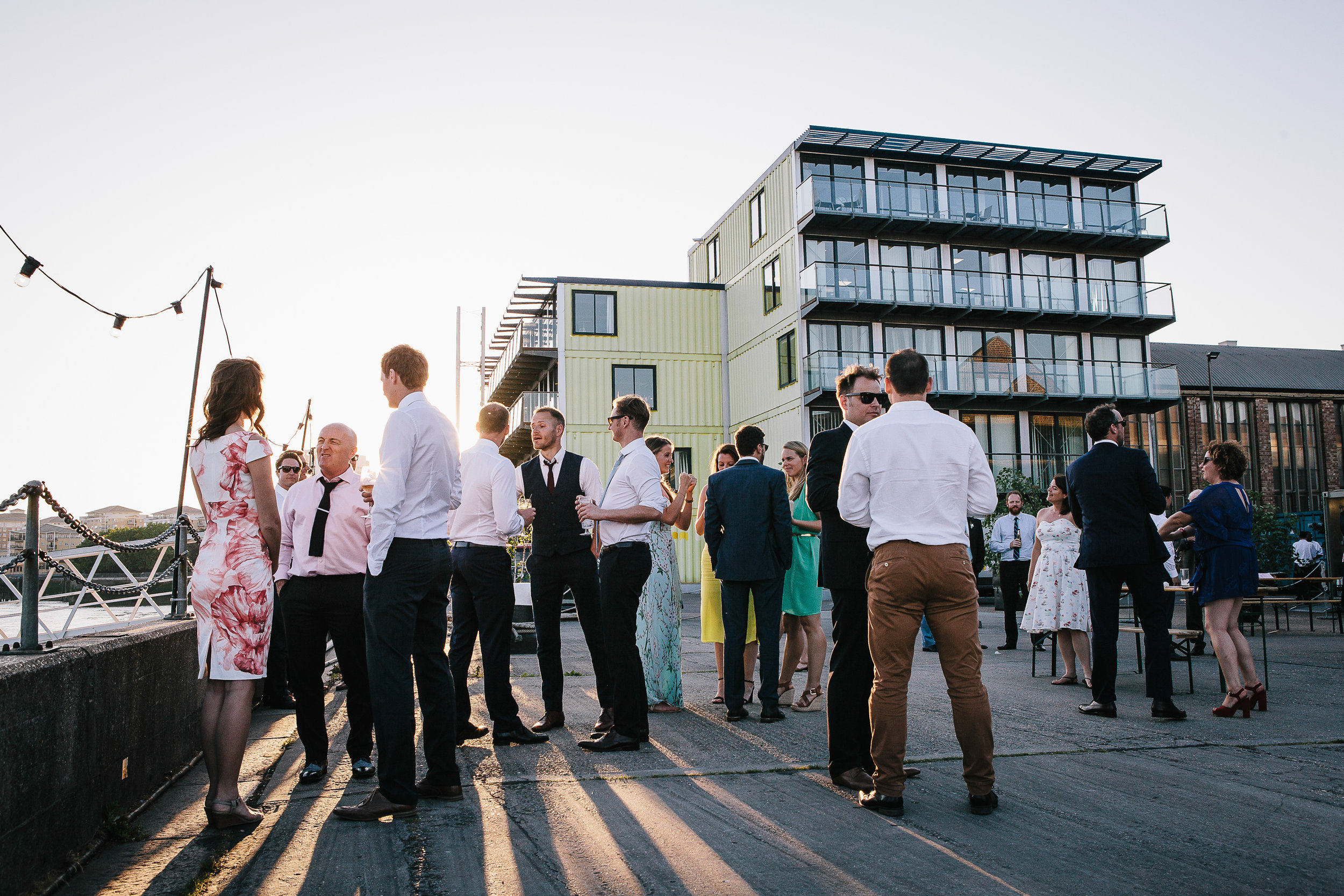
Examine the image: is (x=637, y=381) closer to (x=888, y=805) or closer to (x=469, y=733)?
(x=469, y=733)

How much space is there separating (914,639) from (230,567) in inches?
113

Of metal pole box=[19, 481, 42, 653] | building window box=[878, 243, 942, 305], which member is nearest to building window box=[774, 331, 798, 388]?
building window box=[878, 243, 942, 305]

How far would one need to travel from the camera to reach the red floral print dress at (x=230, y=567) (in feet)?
12.7

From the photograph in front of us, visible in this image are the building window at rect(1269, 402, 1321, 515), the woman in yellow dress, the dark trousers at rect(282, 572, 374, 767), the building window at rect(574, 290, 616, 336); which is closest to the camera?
the dark trousers at rect(282, 572, 374, 767)

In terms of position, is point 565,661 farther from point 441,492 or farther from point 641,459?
point 441,492

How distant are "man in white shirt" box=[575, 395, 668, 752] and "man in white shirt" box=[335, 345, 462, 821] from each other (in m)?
1.17

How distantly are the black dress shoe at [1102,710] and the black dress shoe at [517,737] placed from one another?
357 centimetres

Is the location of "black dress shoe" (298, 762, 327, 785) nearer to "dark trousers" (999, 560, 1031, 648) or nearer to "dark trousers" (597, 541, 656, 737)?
"dark trousers" (597, 541, 656, 737)

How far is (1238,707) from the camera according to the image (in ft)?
20.2

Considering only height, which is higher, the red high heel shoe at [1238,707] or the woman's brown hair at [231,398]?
the woman's brown hair at [231,398]

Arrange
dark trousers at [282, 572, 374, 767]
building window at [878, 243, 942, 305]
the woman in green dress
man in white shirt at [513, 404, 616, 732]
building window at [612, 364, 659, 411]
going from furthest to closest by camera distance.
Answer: building window at [612, 364, 659, 411] → building window at [878, 243, 942, 305] → the woman in green dress → man in white shirt at [513, 404, 616, 732] → dark trousers at [282, 572, 374, 767]

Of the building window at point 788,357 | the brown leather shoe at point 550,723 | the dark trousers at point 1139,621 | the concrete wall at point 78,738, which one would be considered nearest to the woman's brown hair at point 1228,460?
the dark trousers at point 1139,621

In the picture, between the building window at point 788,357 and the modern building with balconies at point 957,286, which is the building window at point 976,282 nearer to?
the modern building with balconies at point 957,286

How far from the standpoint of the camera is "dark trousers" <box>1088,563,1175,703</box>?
20.1ft
